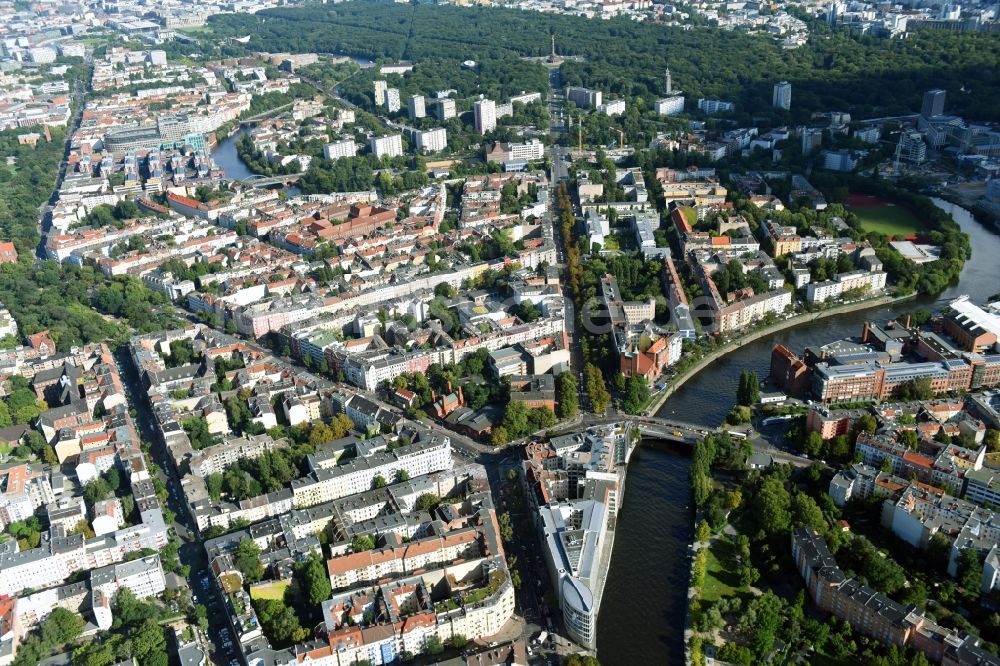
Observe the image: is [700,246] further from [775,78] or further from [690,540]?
[775,78]

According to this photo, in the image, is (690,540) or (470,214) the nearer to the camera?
(690,540)

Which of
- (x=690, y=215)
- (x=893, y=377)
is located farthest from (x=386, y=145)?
(x=893, y=377)

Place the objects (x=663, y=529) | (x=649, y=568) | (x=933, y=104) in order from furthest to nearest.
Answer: (x=933, y=104) → (x=663, y=529) → (x=649, y=568)

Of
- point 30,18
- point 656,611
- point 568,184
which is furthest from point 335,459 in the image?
point 30,18

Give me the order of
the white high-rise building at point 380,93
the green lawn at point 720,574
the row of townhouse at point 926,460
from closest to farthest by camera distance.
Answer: the green lawn at point 720,574 < the row of townhouse at point 926,460 < the white high-rise building at point 380,93

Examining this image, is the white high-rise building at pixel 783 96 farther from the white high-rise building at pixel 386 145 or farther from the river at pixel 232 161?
the river at pixel 232 161

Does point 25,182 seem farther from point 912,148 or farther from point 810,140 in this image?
point 912,148

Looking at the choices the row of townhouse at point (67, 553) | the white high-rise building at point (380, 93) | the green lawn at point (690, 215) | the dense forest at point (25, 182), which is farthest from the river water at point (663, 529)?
the white high-rise building at point (380, 93)
